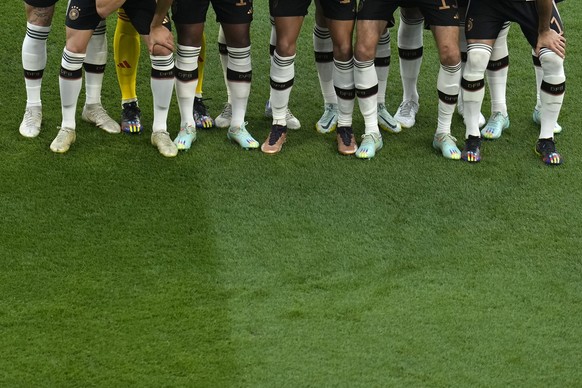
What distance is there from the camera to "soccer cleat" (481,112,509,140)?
908cm

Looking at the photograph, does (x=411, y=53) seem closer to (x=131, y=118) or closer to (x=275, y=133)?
(x=275, y=133)

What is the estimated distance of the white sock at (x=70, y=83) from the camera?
835cm

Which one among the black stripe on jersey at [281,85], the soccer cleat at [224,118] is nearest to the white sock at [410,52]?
the black stripe on jersey at [281,85]

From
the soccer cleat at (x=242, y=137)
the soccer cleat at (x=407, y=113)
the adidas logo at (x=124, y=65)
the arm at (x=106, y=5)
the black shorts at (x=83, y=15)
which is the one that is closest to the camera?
the arm at (x=106, y=5)

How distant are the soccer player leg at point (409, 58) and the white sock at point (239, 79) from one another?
1.35 metres

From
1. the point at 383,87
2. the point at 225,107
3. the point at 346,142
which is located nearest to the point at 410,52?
the point at 383,87

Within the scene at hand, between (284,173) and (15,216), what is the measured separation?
2.05 metres

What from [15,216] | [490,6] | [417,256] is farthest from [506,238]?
[15,216]

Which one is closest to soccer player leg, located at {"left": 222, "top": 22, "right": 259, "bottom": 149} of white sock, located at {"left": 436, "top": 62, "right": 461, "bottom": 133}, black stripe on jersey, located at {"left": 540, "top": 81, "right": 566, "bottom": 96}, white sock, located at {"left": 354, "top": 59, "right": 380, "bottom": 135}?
white sock, located at {"left": 354, "top": 59, "right": 380, "bottom": 135}

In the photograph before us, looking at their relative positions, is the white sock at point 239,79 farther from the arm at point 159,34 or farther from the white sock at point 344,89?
the white sock at point 344,89

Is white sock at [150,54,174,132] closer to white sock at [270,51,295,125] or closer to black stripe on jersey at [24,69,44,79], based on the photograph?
white sock at [270,51,295,125]

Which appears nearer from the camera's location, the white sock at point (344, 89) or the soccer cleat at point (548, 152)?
the white sock at point (344, 89)

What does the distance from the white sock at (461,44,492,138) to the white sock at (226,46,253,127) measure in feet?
5.50

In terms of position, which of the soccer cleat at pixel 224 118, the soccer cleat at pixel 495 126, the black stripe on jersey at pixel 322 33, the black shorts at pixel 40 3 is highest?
the black shorts at pixel 40 3
